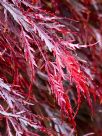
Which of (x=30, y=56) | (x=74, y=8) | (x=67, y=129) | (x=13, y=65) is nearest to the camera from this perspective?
(x=30, y=56)

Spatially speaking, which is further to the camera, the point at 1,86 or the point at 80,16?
the point at 80,16

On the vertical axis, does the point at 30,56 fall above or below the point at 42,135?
above

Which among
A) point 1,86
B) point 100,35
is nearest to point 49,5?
point 100,35

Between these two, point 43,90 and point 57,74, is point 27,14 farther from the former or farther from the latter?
point 43,90

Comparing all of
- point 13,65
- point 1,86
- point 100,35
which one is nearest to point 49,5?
point 100,35

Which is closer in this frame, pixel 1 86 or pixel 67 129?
pixel 1 86

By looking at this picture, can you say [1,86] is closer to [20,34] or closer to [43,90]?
[20,34]

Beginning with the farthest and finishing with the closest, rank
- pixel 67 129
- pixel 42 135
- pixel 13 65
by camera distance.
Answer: pixel 42 135
pixel 67 129
pixel 13 65

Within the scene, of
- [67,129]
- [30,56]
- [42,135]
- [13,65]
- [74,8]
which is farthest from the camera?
[42,135]

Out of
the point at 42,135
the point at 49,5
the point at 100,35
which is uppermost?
the point at 49,5
